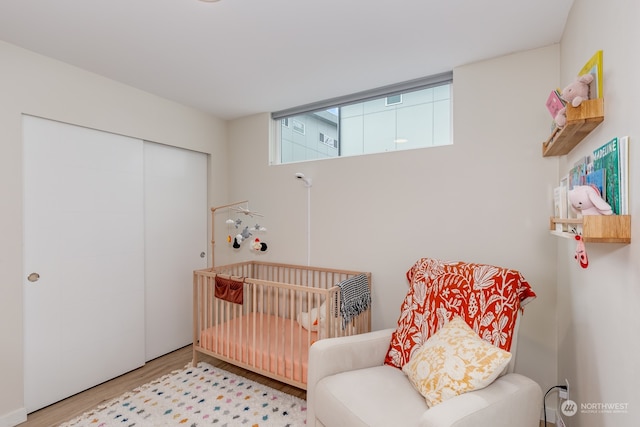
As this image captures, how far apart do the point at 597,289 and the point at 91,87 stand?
339 cm

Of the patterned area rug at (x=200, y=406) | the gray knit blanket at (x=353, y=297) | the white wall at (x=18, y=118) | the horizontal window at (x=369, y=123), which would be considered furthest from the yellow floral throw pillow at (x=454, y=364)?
the white wall at (x=18, y=118)

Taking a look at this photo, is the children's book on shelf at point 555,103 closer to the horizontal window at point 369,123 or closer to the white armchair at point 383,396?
the horizontal window at point 369,123

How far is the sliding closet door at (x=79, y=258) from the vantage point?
7.39 ft

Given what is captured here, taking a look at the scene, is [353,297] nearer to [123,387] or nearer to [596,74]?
[596,74]

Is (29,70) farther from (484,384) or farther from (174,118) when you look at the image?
(484,384)

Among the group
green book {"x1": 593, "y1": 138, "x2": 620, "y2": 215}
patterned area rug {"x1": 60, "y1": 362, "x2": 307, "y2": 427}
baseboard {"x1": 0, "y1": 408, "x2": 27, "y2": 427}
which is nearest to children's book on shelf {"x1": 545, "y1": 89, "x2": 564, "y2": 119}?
green book {"x1": 593, "y1": 138, "x2": 620, "y2": 215}

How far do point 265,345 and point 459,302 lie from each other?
1450 millimetres

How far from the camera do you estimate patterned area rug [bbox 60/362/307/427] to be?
211 centimetres

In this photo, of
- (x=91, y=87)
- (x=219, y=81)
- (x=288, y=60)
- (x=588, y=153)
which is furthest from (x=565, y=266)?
(x=91, y=87)

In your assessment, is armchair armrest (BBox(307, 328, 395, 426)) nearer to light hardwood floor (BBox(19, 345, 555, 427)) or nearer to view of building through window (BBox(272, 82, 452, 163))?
light hardwood floor (BBox(19, 345, 555, 427))

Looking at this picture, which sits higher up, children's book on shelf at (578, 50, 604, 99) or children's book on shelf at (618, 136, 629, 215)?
children's book on shelf at (578, 50, 604, 99)

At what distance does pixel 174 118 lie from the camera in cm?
316

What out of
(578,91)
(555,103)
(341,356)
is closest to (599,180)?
(578,91)

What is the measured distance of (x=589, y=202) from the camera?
113 centimetres
